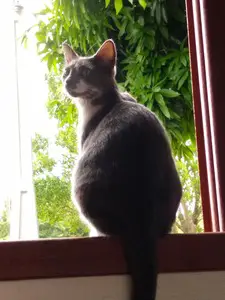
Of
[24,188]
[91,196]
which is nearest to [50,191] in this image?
[24,188]

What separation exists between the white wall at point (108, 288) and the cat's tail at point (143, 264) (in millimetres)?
49

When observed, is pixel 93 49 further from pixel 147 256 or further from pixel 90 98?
pixel 147 256

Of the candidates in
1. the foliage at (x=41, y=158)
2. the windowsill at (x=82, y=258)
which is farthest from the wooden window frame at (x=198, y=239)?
the foliage at (x=41, y=158)

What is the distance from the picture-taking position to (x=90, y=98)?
108 centimetres

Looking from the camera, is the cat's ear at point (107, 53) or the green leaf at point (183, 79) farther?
the green leaf at point (183, 79)

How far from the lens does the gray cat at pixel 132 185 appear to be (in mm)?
911

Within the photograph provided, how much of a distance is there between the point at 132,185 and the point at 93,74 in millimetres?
271

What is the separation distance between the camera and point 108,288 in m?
0.95

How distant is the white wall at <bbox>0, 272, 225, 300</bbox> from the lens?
3.04 feet

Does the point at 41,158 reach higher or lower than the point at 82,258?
higher

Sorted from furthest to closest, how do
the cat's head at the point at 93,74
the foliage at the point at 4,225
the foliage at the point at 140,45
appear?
the foliage at the point at 140,45 → the foliage at the point at 4,225 → the cat's head at the point at 93,74

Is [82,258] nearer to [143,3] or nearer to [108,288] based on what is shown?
[108,288]

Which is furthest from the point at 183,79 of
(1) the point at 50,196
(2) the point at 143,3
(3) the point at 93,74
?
(1) the point at 50,196

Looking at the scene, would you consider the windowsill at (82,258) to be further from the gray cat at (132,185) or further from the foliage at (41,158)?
the foliage at (41,158)
